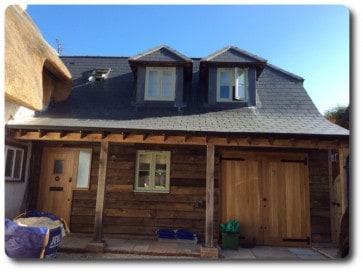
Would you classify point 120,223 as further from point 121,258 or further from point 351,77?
point 351,77

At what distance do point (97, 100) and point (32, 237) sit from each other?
448cm

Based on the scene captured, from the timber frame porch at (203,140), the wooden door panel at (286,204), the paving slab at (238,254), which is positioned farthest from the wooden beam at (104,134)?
the wooden door panel at (286,204)

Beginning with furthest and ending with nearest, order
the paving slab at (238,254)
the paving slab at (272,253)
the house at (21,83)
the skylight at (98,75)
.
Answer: the skylight at (98,75), the paving slab at (272,253), the paving slab at (238,254), the house at (21,83)

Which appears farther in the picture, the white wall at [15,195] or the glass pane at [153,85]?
the glass pane at [153,85]

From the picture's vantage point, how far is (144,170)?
27.5ft

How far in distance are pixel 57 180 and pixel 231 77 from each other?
18.2 feet

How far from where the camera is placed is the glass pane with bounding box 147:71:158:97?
8.98 metres

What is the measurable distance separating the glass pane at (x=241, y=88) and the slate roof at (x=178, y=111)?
1.28 feet

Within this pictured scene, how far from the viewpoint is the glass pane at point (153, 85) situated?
898 cm

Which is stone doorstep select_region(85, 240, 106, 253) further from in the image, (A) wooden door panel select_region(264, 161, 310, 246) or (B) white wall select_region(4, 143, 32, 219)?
(A) wooden door panel select_region(264, 161, 310, 246)

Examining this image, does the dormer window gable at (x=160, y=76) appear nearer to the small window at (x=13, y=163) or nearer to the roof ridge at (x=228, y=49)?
the roof ridge at (x=228, y=49)

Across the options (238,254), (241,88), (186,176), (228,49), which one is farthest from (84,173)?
(228,49)

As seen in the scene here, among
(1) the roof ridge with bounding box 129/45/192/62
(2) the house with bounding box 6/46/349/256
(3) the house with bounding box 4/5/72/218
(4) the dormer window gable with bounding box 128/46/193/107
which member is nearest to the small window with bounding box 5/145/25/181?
(3) the house with bounding box 4/5/72/218

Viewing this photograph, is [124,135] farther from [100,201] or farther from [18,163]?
[18,163]
